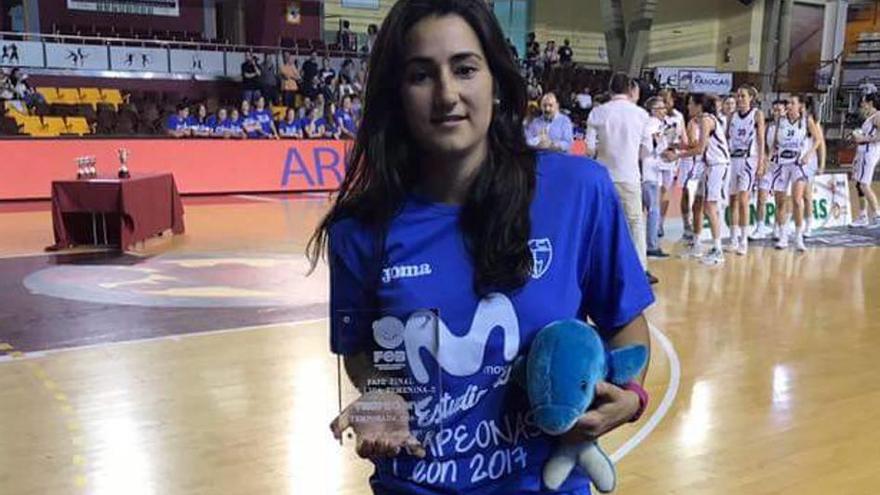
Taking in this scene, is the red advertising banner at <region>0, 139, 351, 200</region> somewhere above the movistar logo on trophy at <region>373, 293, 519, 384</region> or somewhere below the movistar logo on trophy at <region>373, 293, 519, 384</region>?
below

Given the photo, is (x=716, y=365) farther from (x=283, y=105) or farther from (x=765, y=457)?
(x=283, y=105)

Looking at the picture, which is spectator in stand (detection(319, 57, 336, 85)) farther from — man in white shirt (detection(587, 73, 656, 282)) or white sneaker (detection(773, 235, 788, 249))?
man in white shirt (detection(587, 73, 656, 282))

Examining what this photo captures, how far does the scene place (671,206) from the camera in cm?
1305

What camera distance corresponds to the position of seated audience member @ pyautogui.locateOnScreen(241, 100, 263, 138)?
1444 centimetres

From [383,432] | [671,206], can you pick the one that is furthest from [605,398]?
[671,206]

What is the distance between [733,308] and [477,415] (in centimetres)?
570

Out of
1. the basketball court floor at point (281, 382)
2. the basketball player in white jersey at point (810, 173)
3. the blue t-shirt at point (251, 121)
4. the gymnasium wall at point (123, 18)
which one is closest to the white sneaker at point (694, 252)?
the basketball court floor at point (281, 382)

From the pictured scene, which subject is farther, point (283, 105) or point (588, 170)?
point (283, 105)

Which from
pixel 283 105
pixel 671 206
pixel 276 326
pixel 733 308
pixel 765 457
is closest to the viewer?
pixel 765 457

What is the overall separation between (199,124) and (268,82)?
423cm

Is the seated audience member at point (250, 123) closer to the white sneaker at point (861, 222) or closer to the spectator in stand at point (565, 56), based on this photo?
the white sneaker at point (861, 222)

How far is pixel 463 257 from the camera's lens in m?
1.15

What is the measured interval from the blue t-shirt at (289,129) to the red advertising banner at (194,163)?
48cm

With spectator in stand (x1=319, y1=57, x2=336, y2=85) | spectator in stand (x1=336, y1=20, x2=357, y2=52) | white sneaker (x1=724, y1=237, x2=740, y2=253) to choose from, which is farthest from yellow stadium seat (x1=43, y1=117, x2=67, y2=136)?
white sneaker (x1=724, y1=237, x2=740, y2=253)
